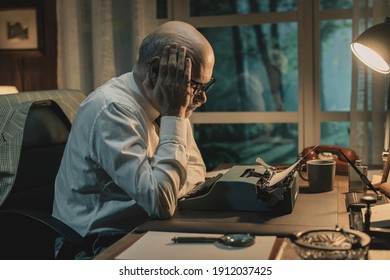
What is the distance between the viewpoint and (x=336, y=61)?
3088 millimetres

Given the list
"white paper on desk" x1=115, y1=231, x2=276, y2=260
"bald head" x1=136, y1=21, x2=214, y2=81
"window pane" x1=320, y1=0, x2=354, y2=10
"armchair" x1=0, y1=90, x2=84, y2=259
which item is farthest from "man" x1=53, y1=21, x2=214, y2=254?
"window pane" x1=320, y1=0, x2=354, y2=10

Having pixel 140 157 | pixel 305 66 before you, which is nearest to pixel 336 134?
pixel 305 66

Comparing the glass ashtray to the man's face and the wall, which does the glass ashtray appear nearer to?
the man's face

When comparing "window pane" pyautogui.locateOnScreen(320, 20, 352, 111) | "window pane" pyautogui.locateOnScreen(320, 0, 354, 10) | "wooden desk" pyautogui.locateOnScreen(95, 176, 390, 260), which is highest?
"window pane" pyautogui.locateOnScreen(320, 0, 354, 10)

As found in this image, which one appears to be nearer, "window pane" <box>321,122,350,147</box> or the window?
the window

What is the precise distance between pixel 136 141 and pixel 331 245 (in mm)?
594

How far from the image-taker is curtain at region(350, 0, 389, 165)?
263 cm

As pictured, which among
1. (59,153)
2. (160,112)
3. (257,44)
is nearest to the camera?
(160,112)

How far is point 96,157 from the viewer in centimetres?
143

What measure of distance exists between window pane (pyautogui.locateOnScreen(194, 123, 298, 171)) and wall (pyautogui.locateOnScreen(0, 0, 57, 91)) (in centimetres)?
97

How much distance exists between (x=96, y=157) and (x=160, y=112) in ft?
0.68
